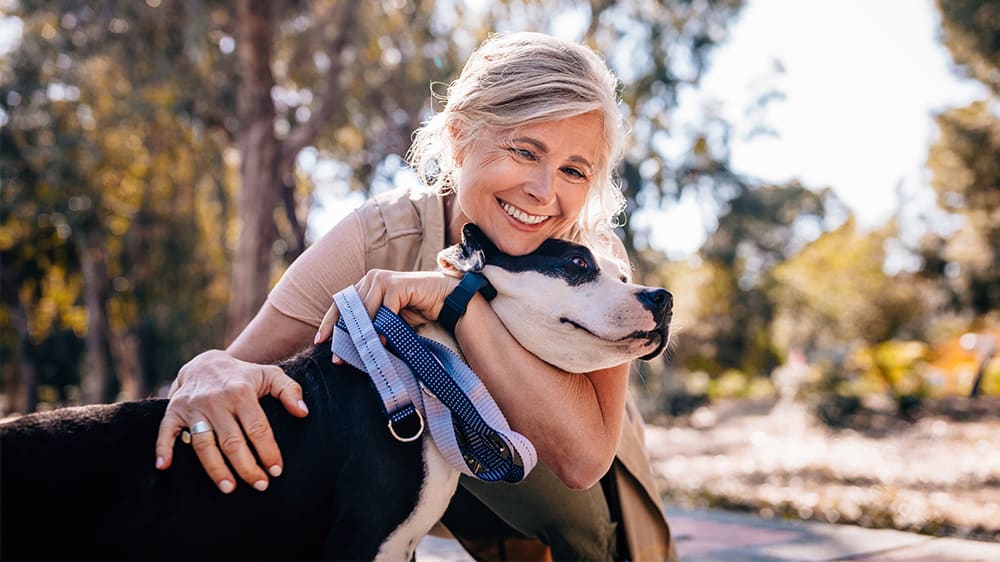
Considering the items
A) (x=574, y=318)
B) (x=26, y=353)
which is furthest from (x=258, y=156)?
(x=26, y=353)

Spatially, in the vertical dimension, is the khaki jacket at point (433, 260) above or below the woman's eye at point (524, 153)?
below

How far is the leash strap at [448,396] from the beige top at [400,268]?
56 centimetres

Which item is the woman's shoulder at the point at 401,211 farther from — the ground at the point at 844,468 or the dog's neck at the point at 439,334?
the ground at the point at 844,468

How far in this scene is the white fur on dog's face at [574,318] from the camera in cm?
196

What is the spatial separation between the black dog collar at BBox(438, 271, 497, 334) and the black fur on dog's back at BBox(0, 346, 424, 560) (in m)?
0.30

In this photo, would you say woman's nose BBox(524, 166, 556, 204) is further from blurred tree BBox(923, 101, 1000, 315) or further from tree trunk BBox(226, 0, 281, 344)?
blurred tree BBox(923, 101, 1000, 315)

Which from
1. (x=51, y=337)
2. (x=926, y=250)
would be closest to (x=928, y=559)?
(x=926, y=250)

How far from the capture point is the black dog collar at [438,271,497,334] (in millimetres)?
2072

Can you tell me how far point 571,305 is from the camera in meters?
2.01

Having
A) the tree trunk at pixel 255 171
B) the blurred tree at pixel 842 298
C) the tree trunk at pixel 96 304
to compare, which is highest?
the tree trunk at pixel 255 171

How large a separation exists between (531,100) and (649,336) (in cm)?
75

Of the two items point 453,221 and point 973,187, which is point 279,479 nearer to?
point 453,221

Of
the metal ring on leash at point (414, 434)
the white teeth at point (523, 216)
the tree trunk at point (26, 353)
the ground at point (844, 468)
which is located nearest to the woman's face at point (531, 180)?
the white teeth at point (523, 216)

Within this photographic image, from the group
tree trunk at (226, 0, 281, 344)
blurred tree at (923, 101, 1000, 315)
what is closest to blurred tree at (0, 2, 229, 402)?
tree trunk at (226, 0, 281, 344)
